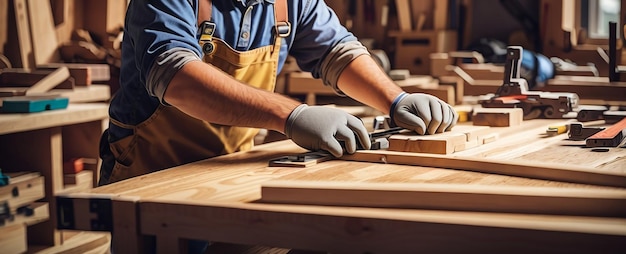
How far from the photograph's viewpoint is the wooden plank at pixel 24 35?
3.66 metres

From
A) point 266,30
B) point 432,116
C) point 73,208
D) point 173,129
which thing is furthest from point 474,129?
point 73,208

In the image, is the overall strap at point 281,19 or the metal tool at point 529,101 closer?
the overall strap at point 281,19

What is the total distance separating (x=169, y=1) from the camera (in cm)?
194

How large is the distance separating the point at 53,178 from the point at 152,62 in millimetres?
1411

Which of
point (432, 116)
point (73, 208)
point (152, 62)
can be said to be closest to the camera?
point (73, 208)

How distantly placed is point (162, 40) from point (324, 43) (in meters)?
0.73

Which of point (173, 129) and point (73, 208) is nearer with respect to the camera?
point (73, 208)

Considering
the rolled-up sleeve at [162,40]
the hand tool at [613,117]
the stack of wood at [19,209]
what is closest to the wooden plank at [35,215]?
the stack of wood at [19,209]

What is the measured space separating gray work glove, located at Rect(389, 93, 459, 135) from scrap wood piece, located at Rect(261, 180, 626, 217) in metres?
0.71

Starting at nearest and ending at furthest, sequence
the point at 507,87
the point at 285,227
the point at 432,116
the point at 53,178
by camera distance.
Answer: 1. the point at 285,227
2. the point at 432,116
3. the point at 507,87
4. the point at 53,178

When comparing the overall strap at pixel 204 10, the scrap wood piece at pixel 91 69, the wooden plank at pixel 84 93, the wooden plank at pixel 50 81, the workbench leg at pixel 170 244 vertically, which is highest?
the overall strap at pixel 204 10

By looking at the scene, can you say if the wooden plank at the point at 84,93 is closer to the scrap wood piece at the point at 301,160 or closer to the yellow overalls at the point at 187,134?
the yellow overalls at the point at 187,134

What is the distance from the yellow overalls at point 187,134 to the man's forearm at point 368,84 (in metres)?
0.27

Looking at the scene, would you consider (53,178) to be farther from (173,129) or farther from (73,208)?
(73,208)
